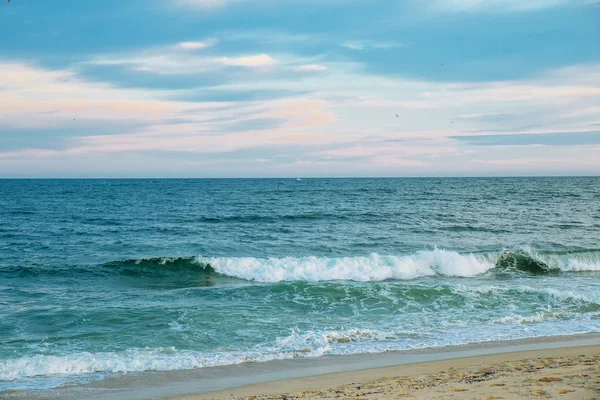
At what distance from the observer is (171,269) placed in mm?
21109

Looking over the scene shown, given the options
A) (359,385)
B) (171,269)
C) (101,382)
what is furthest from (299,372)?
(171,269)

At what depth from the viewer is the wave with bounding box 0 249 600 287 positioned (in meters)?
19.9

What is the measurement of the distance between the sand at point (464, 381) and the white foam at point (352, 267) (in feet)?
34.4

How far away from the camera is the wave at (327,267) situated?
1992 centimetres

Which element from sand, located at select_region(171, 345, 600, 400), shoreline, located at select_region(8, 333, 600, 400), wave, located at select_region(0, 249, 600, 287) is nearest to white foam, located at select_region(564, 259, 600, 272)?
wave, located at select_region(0, 249, 600, 287)

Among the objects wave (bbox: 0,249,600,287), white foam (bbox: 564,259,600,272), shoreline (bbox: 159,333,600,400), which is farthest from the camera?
white foam (bbox: 564,259,600,272)

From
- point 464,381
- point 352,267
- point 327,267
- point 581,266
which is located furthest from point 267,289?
point 581,266

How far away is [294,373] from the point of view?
948cm

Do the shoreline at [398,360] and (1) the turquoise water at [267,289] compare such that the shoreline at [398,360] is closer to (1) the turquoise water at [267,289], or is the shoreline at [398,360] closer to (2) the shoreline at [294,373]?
(2) the shoreline at [294,373]

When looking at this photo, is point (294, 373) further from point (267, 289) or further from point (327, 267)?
point (327, 267)

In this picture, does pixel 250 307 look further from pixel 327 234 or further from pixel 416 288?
pixel 327 234

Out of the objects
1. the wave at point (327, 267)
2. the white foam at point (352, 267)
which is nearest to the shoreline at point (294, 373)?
the wave at point (327, 267)

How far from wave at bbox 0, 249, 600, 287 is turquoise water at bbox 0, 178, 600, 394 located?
3.1 inches

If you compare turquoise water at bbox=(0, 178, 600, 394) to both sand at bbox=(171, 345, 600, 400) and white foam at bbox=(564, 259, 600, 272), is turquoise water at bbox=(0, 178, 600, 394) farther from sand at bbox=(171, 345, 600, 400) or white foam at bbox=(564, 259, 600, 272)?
sand at bbox=(171, 345, 600, 400)
